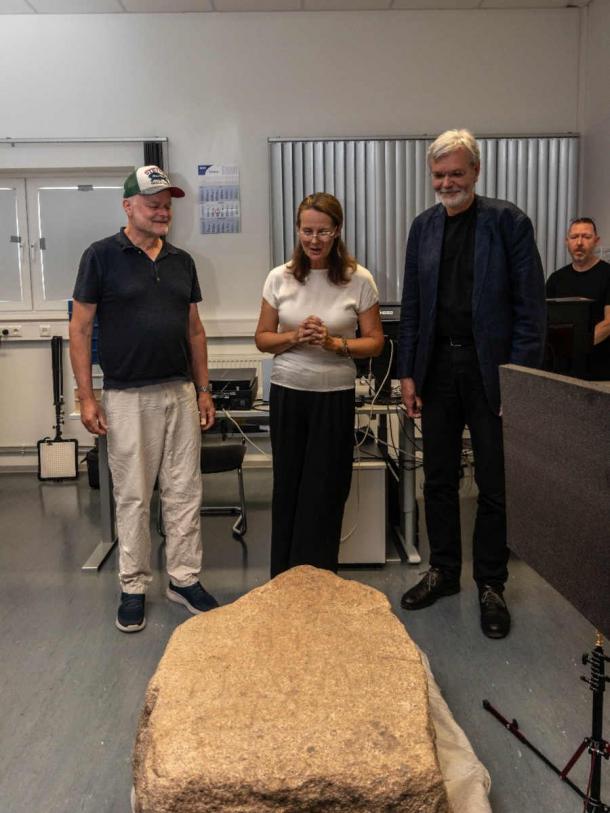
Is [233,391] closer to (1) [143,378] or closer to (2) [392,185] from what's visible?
(1) [143,378]

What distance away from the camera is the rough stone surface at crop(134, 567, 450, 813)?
3.98ft

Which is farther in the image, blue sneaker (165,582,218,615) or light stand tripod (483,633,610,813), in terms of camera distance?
blue sneaker (165,582,218,615)

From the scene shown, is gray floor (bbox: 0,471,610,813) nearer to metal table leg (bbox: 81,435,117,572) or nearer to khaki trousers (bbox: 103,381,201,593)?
metal table leg (bbox: 81,435,117,572)

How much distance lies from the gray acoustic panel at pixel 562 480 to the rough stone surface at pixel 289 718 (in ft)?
1.52

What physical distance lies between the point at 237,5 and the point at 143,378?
10.4 feet

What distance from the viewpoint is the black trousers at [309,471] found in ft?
7.74

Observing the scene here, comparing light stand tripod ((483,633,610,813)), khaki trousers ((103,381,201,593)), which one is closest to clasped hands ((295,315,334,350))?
khaki trousers ((103,381,201,593))

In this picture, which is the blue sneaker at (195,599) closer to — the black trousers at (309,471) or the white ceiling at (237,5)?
the black trousers at (309,471)

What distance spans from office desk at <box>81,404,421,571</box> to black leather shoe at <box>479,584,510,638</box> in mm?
623

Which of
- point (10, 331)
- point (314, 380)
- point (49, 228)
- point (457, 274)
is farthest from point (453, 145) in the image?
point (10, 331)

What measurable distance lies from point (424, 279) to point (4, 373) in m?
3.46

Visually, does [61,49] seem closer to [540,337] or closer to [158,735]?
[540,337]

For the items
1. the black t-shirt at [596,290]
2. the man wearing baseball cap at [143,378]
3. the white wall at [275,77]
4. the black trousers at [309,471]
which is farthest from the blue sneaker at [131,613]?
the white wall at [275,77]

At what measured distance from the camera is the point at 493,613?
2398mm
